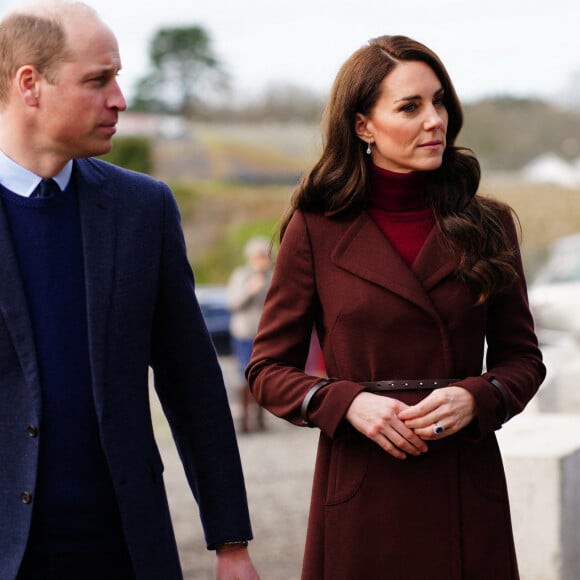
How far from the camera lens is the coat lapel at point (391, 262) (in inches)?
122

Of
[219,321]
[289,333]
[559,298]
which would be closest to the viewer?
[289,333]

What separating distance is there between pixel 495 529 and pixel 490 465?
6.3 inches

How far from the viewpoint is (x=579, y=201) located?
31.8 metres

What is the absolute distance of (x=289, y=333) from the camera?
321 centimetres

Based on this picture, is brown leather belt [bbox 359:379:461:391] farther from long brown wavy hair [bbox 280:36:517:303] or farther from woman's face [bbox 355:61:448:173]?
woman's face [bbox 355:61:448:173]

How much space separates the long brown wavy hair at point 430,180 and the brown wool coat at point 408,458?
8cm

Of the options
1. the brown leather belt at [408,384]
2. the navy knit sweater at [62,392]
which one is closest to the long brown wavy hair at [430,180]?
the brown leather belt at [408,384]

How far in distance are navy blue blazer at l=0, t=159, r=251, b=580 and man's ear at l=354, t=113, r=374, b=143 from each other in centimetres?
62

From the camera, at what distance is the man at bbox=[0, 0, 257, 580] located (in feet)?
8.66

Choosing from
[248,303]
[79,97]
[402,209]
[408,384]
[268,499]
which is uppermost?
[79,97]

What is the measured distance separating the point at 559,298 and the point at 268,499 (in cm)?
804

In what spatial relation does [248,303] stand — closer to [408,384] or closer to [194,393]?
[408,384]

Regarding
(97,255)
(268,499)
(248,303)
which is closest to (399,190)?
(97,255)

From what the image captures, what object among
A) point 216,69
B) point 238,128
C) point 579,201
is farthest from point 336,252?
point 216,69
